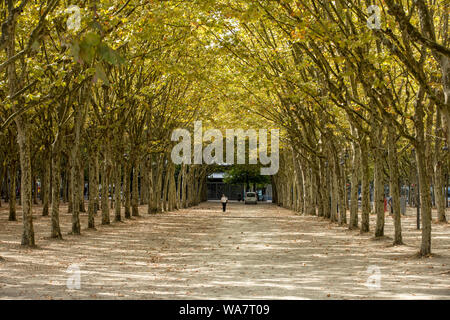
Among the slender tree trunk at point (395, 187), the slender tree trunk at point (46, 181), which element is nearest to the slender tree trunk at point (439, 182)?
the slender tree trunk at point (395, 187)

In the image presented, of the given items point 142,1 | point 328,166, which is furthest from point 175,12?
point 328,166

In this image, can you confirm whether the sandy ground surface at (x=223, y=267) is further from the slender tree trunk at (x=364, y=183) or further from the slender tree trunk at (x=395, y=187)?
the slender tree trunk at (x=364, y=183)

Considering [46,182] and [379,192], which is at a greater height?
[46,182]

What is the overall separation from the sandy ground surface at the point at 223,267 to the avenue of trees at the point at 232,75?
1385mm

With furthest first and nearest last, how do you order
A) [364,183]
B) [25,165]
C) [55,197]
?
[364,183] < [55,197] < [25,165]

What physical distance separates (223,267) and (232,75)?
43.3 ft

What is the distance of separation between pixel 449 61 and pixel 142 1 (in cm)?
921

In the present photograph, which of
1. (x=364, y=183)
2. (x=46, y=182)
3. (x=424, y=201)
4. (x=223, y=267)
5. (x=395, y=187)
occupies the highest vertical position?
(x=46, y=182)

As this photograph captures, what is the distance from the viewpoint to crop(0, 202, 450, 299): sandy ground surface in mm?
9750

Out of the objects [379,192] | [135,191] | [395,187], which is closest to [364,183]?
[379,192]

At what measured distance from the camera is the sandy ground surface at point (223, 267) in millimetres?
9750

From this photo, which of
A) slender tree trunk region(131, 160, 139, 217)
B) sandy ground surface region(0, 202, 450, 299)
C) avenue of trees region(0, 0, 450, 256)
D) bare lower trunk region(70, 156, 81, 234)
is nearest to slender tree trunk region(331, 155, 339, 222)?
avenue of trees region(0, 0, 450, 256)

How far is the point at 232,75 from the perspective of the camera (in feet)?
82.8

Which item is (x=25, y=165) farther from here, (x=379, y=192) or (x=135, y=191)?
(x=135, y=191)
